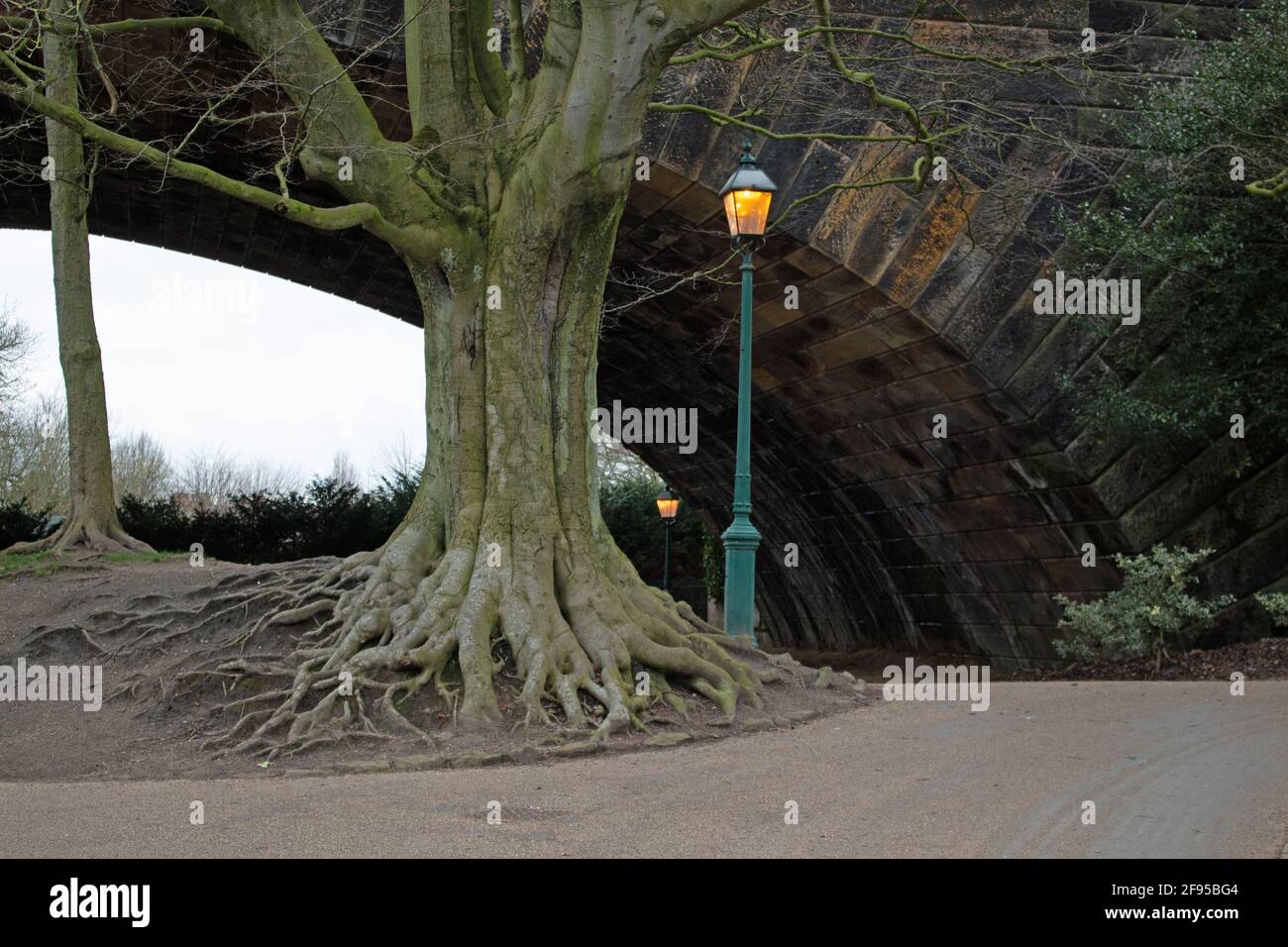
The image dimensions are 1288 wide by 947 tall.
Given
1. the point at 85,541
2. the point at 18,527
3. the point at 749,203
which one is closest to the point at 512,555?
the point at 749,203

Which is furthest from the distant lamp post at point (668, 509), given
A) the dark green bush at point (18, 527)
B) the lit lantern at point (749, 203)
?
the lit lantern at point (749, 203)

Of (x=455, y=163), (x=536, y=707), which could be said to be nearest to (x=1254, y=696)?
(x=536, y=707)

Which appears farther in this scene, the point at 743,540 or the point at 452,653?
the point at 743,540

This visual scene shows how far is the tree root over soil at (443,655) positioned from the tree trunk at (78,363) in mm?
5311

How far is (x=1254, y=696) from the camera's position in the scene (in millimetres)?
10008

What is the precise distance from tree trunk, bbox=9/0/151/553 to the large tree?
19.0 feet

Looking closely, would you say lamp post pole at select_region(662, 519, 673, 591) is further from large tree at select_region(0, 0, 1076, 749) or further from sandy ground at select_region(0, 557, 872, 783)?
large tree at select_region(0, 0, 1076, 749)

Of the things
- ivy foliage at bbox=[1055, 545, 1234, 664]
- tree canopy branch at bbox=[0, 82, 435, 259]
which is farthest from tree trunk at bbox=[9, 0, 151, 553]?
ivy foliage at bbox=[1055, 545, 1234, 664]

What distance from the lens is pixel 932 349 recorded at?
15.9 m

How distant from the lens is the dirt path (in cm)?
549

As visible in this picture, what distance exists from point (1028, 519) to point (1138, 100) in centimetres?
555

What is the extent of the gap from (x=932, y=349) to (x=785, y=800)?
1053cm

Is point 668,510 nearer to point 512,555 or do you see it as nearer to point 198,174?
point 512,555

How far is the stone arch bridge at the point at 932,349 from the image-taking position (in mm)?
15234
